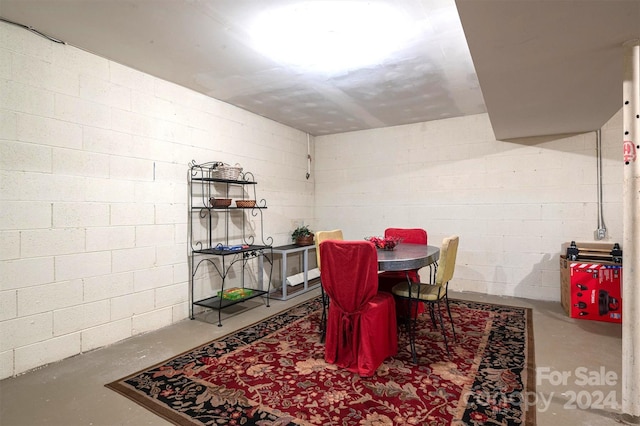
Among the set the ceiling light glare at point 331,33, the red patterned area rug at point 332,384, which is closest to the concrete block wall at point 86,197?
the red patterned area rug at point 332,384

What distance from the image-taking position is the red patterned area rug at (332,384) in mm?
1933

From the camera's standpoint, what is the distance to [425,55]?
2965mm

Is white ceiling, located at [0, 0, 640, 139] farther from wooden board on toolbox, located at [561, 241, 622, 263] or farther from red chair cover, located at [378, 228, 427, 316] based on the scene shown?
red chair cover, located at [378, 228, 427, 316]

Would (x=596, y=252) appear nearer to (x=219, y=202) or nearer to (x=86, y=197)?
(x=219, y=202)

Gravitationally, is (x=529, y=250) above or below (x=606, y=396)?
above

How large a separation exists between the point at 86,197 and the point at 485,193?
15.7ft

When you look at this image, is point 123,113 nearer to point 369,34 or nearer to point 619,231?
point 369,34

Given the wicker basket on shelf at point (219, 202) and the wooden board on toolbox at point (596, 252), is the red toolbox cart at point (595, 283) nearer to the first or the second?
the wooden board on toolbox at point (596, 252)

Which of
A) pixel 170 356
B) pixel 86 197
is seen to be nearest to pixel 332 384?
pixel 170 356

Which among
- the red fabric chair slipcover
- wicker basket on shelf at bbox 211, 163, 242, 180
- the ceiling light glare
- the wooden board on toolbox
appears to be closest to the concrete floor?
the wooden board on toolbox

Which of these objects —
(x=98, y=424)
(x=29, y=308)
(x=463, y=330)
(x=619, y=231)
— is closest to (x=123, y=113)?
(x=29, y=308)

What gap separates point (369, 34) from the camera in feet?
8.59

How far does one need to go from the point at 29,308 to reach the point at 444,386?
3150 mm

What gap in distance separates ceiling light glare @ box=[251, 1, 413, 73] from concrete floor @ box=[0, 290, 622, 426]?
2.73 m
